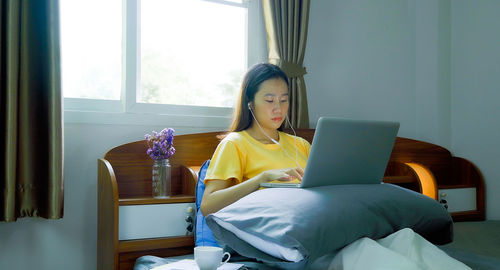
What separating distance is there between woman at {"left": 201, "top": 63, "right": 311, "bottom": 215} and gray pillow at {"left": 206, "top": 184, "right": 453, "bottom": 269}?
→ 0.41 metres

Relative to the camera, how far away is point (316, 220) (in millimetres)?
979

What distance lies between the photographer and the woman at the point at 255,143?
5.28ft

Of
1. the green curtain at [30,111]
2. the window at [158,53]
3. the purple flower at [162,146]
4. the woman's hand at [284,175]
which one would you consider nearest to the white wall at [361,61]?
the window at [158,53]

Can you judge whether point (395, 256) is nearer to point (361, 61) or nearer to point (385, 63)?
point (361, 61)

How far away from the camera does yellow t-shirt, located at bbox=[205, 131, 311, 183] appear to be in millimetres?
1618

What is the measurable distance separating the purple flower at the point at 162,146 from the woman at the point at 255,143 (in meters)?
0.30

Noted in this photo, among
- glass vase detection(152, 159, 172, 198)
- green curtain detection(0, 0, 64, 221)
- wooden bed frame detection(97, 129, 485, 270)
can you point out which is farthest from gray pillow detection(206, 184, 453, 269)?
green curtain detection(0, 0, 64, 221)

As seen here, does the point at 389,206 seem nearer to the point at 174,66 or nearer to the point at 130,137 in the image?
the point at 130,137

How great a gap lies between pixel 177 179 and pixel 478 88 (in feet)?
6.77

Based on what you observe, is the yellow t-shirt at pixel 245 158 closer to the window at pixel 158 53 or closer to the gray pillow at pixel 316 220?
the gray pillow at pixel 316 220

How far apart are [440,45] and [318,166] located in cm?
219

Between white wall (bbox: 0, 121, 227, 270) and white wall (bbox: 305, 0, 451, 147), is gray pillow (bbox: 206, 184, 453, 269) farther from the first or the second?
white wall (bbox: 305, 0, 451, 147)

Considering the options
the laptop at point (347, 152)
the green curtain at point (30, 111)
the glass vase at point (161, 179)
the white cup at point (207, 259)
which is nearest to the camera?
the white cup at point (207, 259)

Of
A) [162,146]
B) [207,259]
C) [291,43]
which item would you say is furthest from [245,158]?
[291,43]
